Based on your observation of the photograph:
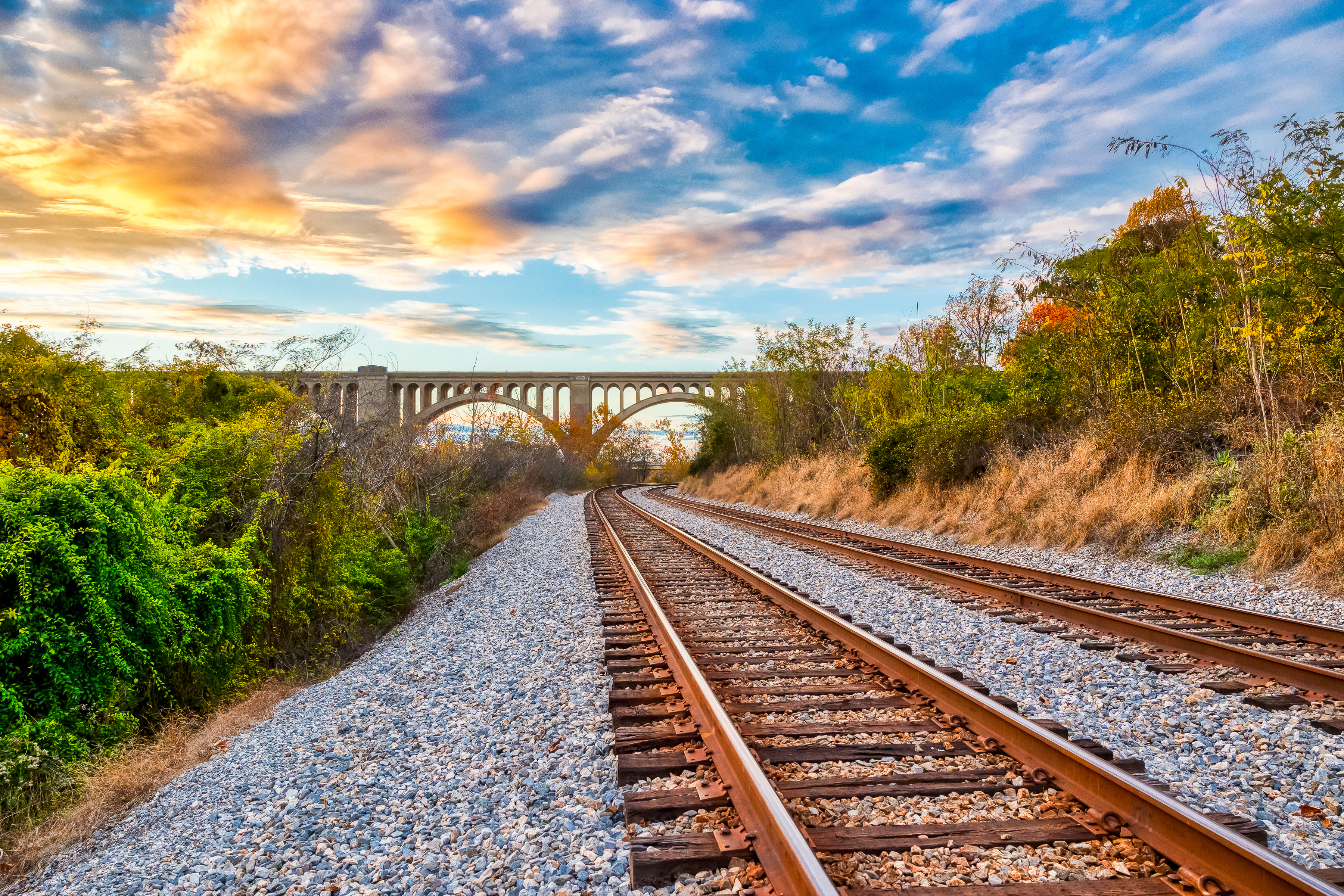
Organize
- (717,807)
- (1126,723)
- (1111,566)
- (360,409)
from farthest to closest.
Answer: (360,409) → (1111,566) → (1126,723) → (717,807)

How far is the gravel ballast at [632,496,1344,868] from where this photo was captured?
311 cm

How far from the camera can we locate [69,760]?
4910mm

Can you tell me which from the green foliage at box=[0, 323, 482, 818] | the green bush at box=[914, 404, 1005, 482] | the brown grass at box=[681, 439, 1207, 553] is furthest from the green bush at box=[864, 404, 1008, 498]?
the green foliage at box=[0, 323, 482, 818]

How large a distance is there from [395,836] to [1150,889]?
2.72 m

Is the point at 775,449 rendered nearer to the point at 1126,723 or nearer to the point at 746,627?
the point at 746,627

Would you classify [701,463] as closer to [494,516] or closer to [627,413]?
[494,516]

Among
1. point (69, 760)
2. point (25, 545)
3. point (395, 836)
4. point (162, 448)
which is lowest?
point (69, 760)

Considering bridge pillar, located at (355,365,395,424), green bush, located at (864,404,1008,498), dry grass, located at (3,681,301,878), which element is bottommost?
dry grass, located at (3,681,301,878)

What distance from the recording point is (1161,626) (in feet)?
19.2

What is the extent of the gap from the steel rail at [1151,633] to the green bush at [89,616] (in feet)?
23.4

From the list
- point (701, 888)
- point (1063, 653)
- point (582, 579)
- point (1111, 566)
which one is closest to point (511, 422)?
point (582, 579)

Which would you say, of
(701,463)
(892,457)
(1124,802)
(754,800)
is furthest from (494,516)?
(1124,802)

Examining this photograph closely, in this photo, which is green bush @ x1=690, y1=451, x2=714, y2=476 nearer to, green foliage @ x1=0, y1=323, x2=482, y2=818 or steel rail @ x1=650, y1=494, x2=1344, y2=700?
green foliage @ x1=0, y1=323, x2=482, y2=818

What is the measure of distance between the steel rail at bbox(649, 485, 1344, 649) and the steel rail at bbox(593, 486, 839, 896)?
442 cm
